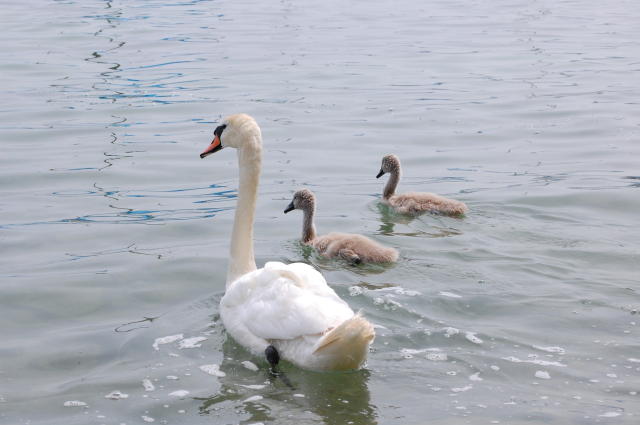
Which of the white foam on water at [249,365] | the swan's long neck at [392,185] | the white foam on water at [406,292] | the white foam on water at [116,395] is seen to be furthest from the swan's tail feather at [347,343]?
the swan's long neck at [392,185]

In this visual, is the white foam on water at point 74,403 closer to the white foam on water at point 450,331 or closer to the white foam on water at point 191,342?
the white foam on water at point 191,342

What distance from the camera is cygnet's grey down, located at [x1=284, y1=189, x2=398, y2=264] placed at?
8.63 m

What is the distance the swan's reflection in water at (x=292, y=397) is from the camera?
589 cm

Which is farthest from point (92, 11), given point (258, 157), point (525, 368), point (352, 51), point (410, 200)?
point (525, 368)

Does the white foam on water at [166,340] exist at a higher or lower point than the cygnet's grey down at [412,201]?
lower

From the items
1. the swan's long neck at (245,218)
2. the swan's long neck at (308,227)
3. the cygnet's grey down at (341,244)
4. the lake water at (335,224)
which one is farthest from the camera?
the swan's long neck at (308,227)

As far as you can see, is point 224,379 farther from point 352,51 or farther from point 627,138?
point 352,51

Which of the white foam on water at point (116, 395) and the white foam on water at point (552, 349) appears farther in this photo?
the white foam on water at point (552, 349)

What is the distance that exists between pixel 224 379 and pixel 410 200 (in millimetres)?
4234

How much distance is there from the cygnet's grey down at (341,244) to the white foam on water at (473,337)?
168 centimetres

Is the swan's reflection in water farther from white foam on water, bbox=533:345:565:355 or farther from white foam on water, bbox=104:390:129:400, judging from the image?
white foam on water, bbox=533:345:565:355

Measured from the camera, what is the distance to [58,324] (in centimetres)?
757

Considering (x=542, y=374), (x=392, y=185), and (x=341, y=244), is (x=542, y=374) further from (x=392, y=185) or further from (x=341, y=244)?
(x=392, y=185)

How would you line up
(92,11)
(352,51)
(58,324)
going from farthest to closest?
(92,11)
(352,51)
(58,324)
